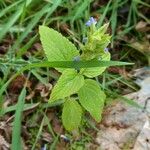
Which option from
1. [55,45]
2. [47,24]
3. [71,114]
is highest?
[55,45]

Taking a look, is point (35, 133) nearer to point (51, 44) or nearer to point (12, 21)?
point (51, 44)

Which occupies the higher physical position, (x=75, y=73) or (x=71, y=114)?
(x=75, y=73)

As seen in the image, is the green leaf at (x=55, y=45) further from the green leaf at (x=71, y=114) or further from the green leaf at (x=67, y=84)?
the green leaf at (x=71, y=114)

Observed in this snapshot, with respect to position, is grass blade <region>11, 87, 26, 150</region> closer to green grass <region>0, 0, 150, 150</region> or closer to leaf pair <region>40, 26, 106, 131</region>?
green grass <region>0, 0, 150, 150</region>

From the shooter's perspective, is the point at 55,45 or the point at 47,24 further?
the point at 47,24

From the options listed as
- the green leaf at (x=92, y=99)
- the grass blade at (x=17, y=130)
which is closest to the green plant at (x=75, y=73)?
the green leaf at (x=92, y=99)

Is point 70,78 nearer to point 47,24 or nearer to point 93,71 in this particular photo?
point 93,71

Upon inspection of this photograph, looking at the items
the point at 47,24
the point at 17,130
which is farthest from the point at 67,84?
the point at 47,24
